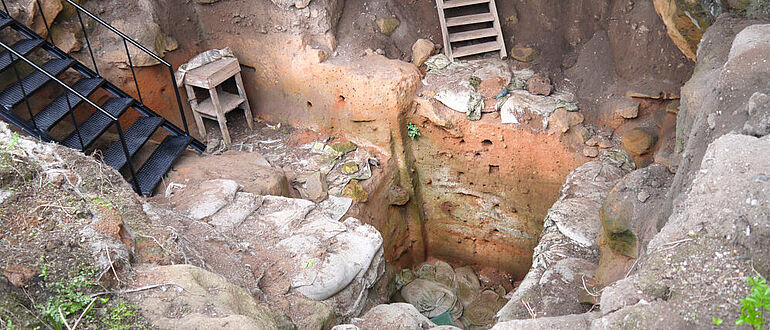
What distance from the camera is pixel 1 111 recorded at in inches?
222

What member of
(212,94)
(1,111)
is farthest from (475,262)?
(1,111)

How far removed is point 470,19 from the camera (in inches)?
304

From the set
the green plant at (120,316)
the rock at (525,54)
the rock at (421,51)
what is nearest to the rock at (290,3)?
the rock at (421,51)

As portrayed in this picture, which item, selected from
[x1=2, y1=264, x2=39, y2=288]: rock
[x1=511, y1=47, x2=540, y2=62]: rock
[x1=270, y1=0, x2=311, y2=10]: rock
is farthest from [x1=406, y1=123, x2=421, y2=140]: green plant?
[x1=2, y1=264, x2=39, y2=288]: rock

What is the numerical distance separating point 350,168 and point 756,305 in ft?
18.0

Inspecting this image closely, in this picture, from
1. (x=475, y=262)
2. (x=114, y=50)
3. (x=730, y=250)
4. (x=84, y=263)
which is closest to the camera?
(x=730, y=250)

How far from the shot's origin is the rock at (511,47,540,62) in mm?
7586

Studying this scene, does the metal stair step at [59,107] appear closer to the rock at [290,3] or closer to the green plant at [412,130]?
the rock at [290,3]

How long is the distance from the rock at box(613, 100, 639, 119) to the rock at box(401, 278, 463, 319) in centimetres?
294

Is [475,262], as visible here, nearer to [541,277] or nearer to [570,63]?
[570,63]

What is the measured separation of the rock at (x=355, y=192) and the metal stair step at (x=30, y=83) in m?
3.32

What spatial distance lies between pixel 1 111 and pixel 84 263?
3304mm

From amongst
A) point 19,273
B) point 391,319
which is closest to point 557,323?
point 391,319

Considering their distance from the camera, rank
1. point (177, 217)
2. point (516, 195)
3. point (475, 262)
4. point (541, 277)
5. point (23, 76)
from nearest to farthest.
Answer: point (541, 277) < point (177, 217) < point (23, 76) < point (516, 195) < point (475, 262)
